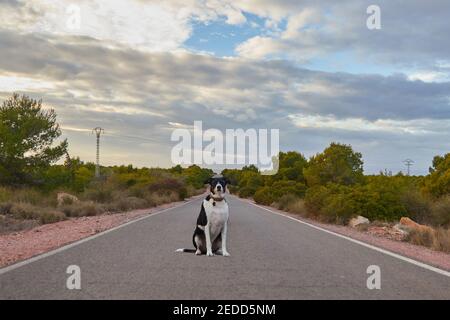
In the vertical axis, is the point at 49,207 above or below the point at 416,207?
below

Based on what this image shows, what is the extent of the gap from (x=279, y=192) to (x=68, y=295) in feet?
126

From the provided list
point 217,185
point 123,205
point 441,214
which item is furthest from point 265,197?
point 217,185

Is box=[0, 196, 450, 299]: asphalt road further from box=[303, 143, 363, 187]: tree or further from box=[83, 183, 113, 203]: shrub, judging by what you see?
box=[303, 143, 363, 187]: tree

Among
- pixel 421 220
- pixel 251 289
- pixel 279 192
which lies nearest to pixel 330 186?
pixel 421 220

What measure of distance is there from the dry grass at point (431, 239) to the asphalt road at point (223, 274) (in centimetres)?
266

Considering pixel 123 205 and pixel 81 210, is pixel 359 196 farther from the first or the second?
pixel 123 205

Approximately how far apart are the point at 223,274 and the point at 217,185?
236 centimetres

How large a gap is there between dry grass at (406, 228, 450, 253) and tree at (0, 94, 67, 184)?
85.9ft

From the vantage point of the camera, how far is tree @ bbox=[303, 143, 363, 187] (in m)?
48.6

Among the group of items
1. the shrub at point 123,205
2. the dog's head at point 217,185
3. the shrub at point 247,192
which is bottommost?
the shrub at point 247,192

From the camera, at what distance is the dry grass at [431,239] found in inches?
560

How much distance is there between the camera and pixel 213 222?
10.4m

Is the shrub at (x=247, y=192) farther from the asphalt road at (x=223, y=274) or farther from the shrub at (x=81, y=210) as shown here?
the asphalt road at (x=223, y=274)

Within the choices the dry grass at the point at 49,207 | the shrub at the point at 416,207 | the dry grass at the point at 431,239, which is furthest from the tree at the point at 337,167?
the dry grass at the point at 431,239
